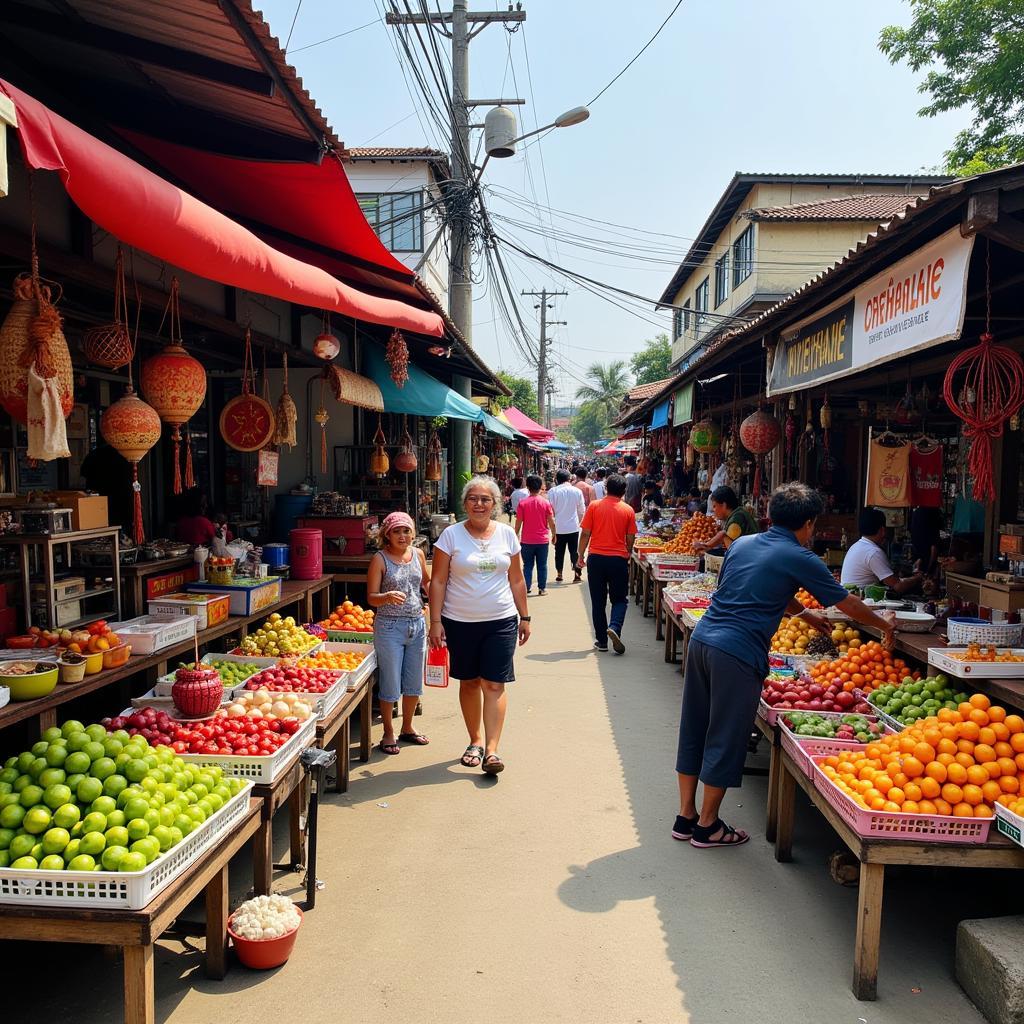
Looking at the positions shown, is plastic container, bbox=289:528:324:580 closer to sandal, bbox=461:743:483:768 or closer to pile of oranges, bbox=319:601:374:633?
pile of oranges, bbox=319:601:374:633

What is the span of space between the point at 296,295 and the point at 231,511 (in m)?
5.56

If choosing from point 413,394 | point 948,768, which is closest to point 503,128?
point 413,394

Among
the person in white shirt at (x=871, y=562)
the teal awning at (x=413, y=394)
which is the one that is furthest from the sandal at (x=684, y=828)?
the teal awning at (x=413, y=394)

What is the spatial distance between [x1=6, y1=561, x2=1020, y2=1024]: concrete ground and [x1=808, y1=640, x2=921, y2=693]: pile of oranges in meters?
0.95

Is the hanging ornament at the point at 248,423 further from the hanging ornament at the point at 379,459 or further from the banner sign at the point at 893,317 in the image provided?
the banner sign at the point at 893,317

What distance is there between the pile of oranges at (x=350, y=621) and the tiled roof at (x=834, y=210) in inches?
798

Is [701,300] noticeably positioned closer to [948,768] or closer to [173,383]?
[173,383]

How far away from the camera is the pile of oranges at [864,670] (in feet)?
17.9

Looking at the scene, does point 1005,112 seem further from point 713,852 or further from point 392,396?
point 713,852

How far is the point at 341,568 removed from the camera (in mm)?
8844

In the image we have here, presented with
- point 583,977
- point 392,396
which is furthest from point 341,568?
point 583,977

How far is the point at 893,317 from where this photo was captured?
4.68 metres

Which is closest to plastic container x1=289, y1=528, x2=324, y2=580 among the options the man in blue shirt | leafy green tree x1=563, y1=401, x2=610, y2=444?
the man in blue shirt

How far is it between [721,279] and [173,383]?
2662cm
